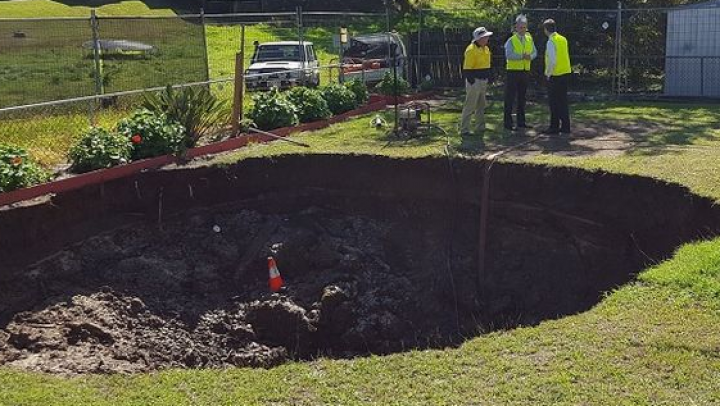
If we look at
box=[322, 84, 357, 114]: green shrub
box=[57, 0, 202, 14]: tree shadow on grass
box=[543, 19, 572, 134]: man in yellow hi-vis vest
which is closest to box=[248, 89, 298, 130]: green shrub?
box=[322, 84, 357, 114]: green shrub

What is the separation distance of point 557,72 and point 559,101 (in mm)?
610

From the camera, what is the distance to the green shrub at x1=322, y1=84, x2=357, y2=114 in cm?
1659

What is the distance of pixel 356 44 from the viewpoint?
2305cm

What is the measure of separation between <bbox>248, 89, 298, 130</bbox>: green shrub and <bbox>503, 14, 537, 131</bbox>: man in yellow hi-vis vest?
3891mm

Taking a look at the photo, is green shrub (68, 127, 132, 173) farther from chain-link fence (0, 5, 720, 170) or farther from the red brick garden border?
chain-link fence (0, 5, 720, 170)

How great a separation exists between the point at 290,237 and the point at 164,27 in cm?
618

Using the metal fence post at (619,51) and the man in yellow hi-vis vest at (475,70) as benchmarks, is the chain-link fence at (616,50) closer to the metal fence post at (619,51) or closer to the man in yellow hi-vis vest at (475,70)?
the metal fence post at (619,51)

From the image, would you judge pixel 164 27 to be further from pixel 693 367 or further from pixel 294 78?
pixel 693 367

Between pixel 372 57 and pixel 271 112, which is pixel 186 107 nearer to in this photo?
pixel 271 112

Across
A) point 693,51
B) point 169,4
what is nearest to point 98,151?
point 693,51

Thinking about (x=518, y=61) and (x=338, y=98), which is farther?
(x=338, y=98)

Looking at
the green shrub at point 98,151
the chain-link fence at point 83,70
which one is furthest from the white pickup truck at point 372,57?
the green shrub at point 98,151

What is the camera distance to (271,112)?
1445cm

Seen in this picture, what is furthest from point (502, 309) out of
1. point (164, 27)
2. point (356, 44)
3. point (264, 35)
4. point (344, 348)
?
point (264, 35)
